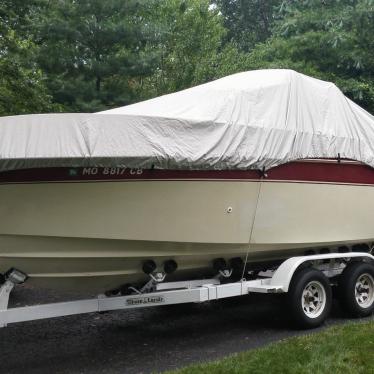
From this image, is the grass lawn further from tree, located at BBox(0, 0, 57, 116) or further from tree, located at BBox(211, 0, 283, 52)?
tree, located at BBox(211, 0, 283, 52)

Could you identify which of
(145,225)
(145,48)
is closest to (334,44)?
(145,48)

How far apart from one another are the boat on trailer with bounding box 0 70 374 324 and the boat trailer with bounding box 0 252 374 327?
0.03m

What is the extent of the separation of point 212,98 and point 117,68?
810 centimetres

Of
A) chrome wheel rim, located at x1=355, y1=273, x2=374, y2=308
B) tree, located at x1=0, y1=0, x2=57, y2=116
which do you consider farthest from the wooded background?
chrome wheel rim, located at x1=355, y1=273, x2=374, y2=308

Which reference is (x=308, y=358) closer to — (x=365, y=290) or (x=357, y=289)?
(x=357, y=289)

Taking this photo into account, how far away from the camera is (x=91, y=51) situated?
14.7 m

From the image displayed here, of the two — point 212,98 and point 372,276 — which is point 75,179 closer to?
point 212,98

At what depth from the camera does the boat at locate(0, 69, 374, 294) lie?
5.19 meters

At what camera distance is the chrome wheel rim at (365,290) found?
750 centimetres

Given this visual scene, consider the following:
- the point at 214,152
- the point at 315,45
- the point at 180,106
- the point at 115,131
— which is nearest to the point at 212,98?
the point at 180,106

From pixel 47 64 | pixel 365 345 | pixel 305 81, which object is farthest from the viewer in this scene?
pixel 47 64

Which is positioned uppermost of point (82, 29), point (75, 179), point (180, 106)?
point (82, 29)

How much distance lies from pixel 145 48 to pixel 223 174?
9985mm

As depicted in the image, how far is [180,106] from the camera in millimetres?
6836
